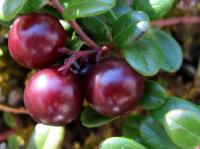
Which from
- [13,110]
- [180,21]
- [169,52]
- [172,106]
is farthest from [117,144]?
[180,21]

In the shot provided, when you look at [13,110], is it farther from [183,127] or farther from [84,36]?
[183,127]

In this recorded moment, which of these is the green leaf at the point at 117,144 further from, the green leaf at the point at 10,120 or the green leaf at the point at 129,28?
the green leaf at the point at 10,120

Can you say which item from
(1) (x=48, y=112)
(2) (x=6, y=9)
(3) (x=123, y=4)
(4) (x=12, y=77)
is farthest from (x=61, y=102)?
(4) (x=12, y=77)

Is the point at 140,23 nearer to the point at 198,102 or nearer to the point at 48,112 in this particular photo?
the point at 48,112

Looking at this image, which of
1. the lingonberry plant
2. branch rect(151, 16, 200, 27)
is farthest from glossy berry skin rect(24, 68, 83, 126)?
branch rect(151, 16, 200, 27)

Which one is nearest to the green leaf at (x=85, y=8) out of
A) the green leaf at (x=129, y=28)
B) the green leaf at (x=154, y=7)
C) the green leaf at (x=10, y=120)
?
the green leaf at (x=129, y=28)

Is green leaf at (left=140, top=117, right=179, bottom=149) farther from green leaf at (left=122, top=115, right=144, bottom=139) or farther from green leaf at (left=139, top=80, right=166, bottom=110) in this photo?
green leaf at (left=122, top=115, right=144, bottom=139)
